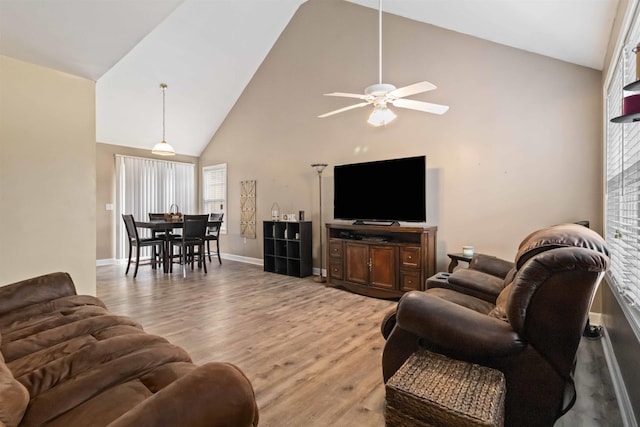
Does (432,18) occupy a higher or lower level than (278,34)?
lower

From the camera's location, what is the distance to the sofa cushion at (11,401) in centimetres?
85

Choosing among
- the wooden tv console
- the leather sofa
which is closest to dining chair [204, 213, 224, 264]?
the wooden tv console

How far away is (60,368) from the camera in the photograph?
1272 millimetres

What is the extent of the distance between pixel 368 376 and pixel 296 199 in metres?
3.79

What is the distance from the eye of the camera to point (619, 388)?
6.17 ft

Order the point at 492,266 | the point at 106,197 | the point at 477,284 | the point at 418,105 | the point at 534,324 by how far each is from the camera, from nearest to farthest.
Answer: the point at 534,324, the point at 477,284, the point at 418,105, the point at 492,266, the point at 106,197

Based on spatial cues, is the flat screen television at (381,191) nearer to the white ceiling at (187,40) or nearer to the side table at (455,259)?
the side table at (455,259)

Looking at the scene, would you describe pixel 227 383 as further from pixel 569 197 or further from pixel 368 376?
pixel 569 197

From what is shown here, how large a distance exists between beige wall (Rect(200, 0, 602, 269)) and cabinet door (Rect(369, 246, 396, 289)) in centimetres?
65

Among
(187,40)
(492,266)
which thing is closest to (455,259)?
(492,266)

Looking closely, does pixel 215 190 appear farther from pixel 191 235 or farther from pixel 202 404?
pixel 202 404

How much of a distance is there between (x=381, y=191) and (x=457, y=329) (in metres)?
2.83

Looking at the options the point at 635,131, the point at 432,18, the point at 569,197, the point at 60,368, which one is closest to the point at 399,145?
the point at 432,18

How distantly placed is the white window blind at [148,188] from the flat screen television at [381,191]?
4470 mm
